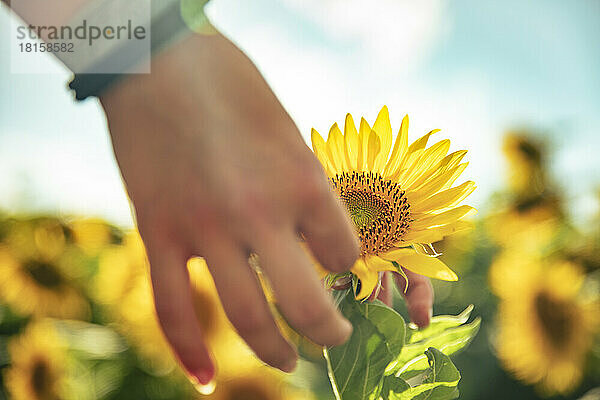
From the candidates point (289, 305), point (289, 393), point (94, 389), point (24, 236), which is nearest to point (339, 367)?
point (289, 305)

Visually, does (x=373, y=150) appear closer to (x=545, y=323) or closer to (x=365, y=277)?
(x=365, y=277)

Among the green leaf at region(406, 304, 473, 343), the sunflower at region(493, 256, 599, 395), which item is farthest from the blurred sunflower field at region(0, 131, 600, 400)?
the green leaf at region(406, 304, 473, 343)

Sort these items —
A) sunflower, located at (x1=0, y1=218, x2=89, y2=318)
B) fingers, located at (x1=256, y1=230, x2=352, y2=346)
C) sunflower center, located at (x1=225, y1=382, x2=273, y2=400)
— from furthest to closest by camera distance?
sunflower, located at (x1=0, y1=218, x2=89, y2=318), sunflower center, located at (x1=225, y1=382, x2=273, y2=400), fingers, located at (x1=256, y1=230, x2=352, y2=346)

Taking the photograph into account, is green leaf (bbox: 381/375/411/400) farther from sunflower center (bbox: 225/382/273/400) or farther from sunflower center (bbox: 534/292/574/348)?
sunflower center (bbox: 534/292/574/348)

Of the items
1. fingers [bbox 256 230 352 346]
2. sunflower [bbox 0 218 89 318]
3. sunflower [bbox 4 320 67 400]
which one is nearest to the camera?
fingers [bbox 256 230 352 346]

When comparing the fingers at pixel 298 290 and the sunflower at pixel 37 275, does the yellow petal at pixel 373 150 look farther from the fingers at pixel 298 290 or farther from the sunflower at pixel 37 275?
the sunflower at pixel 37 275

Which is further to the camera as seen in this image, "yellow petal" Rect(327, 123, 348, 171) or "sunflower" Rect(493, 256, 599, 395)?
"sunflower" Rect(493, 256, 599, 395)

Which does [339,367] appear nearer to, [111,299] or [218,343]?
[218,343]
